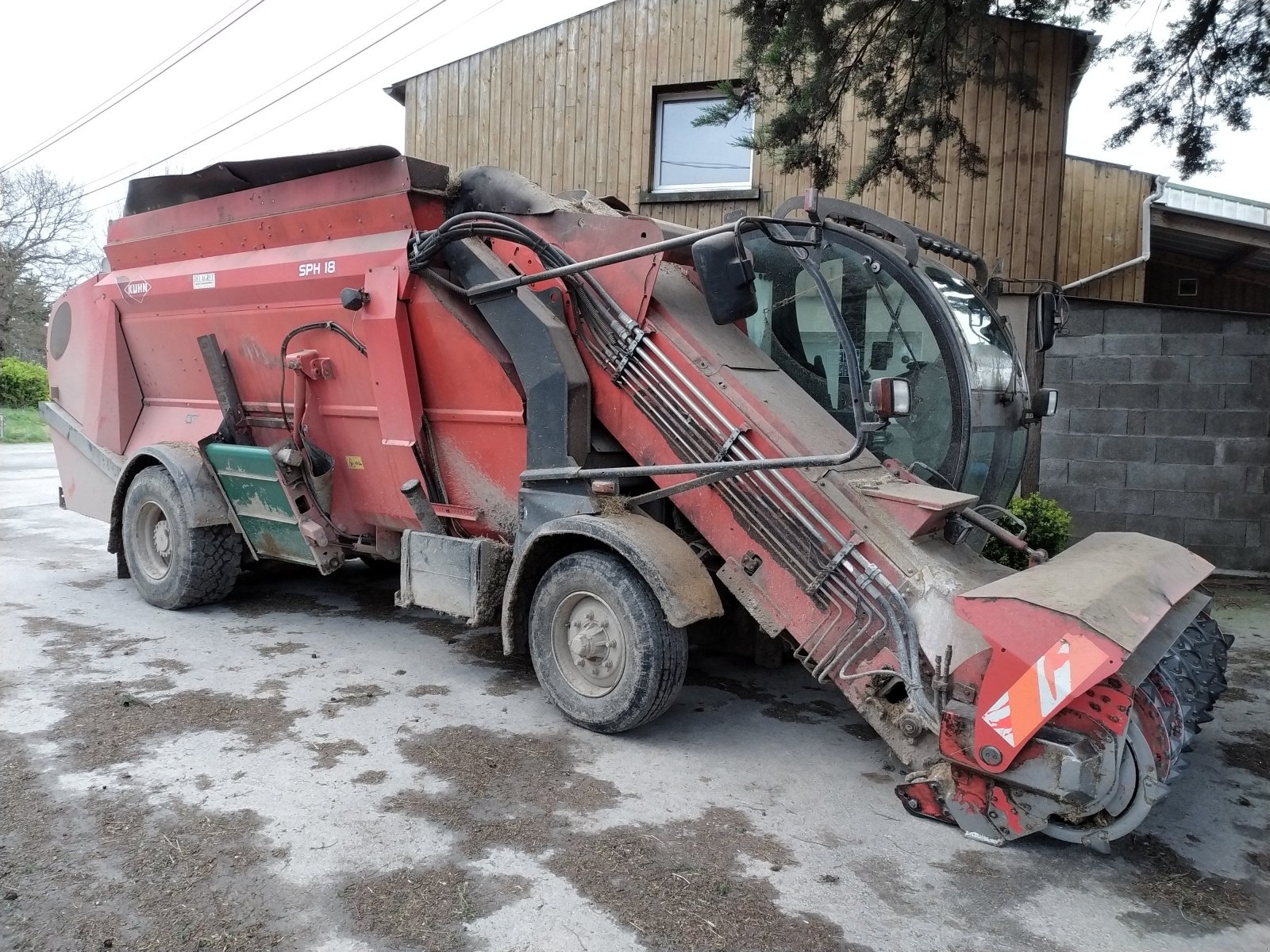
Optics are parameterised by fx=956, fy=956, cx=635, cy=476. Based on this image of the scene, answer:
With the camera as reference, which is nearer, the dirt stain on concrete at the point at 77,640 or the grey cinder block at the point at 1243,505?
the dirt stain on concrete at the point at 77,640

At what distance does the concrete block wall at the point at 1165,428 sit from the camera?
8055mm

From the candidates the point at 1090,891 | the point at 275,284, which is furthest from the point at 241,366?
the point at 1090,891

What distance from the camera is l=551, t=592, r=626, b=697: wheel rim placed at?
4.15 metres

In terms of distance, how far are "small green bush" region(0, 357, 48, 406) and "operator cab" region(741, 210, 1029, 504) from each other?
2697 centimetres

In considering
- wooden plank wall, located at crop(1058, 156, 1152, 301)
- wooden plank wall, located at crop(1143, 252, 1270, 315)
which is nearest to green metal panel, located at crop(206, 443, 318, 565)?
wooden plank wall, located at crop(1058, 156, 1152, 301)

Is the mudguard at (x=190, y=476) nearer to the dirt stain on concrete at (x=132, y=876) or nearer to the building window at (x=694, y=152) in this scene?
the dirt stain on concrete at (x=132, y=876)

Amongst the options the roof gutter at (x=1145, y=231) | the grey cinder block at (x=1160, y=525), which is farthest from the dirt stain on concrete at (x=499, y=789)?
the roof gutter at (x=1145, y=231)

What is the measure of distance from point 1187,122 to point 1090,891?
5.12 meters

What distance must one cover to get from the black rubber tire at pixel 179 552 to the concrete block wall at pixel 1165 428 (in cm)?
681

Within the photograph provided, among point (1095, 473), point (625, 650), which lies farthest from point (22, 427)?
point (625, 650)

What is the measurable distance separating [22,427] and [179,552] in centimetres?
2032

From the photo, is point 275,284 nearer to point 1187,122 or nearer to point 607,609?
point 607,609

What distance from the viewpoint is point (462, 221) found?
181 inches

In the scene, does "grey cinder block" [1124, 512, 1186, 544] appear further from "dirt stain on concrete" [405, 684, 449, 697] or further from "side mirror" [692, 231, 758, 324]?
"dirt stain on concrete" [405, 684, 449, 697]
